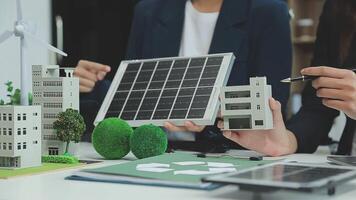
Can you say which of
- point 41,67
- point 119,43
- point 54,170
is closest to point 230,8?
point 41,67

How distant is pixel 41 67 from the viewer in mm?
1122

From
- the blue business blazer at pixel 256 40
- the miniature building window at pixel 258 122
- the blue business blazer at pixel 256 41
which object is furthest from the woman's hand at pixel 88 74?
the miniature building window at pixel 258 122

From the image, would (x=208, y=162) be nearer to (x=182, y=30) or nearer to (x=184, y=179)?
(x=184, y=179)

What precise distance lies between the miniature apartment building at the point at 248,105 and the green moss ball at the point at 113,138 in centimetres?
21

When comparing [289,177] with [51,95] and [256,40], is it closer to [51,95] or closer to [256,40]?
[51,95]

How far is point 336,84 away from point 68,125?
56 centimetres

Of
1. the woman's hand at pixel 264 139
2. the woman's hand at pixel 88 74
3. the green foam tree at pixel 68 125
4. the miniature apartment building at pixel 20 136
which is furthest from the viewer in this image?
the woman's hand at pixel 88 74

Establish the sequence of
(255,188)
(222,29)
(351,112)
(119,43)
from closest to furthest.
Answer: (255,188) → (351,112) → (222,29) → (119,43)

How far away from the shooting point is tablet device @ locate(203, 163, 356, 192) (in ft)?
2.31

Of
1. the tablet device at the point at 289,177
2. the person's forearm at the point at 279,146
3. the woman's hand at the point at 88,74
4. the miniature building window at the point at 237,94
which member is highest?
the woman's hand at the point at 88,74

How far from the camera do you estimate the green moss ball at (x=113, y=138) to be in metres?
1.15

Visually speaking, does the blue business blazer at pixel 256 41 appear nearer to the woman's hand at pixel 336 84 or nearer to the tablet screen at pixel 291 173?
the woman's hand at pixel 336 84

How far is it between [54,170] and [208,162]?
281 millimetres

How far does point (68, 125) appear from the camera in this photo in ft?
3.60
